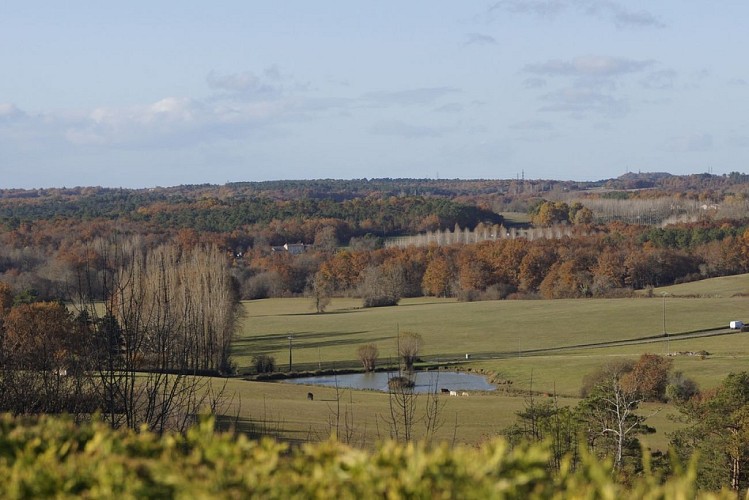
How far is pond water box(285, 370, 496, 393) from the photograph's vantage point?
56.1 meters

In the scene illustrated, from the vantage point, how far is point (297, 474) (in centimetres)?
408

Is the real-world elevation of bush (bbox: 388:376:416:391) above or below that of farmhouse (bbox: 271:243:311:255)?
above

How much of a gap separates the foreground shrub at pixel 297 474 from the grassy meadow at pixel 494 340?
28.9 m

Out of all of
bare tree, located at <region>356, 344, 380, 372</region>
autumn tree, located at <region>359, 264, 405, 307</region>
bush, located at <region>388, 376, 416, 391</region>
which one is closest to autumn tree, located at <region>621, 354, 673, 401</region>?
bush, located at <region>388, 376, 416, 391</region>

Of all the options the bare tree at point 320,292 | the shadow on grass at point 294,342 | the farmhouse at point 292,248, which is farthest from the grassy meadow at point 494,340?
the farmhouse at point 292,248

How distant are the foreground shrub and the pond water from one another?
5045 centimetres

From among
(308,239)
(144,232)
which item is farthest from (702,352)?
(308,239)

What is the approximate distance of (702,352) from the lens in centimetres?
6419

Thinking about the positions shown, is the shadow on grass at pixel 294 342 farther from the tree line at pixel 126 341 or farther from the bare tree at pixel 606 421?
the bare tree at pixel 606 421

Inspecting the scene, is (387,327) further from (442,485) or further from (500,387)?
(442,485)

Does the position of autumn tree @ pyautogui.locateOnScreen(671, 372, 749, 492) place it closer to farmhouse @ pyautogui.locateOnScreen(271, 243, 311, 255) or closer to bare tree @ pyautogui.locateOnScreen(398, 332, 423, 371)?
bare tree @ pyautogui.locateOnScreen(398, 332, 423, 371)

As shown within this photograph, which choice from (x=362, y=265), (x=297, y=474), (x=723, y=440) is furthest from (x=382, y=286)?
(x=297, y=474)

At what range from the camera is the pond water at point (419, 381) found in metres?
56.1

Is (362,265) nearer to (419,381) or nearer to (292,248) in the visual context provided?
(292,248)
